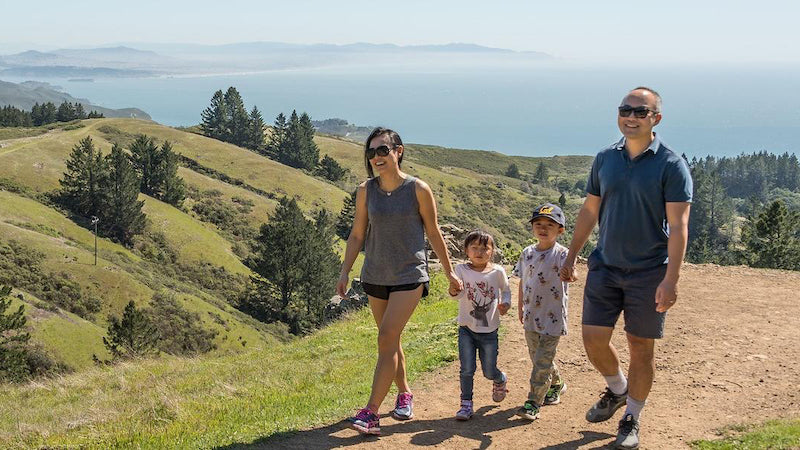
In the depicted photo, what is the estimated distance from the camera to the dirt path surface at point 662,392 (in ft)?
22.4

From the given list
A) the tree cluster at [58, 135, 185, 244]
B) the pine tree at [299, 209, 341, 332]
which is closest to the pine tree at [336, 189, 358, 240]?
the pine tree at [299, 209, 341, 332]

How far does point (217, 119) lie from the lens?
475ft

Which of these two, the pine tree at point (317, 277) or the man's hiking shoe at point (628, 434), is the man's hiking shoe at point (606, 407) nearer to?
the man's hiking shoe at point (628, 434)

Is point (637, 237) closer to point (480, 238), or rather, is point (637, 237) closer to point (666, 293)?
point (666, 293)

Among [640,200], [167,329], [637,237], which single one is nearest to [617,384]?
[637,237]

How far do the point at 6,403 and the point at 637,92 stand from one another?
41.6ft

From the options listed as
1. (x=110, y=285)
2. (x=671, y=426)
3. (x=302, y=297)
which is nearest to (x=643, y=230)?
(x=671, y=426)

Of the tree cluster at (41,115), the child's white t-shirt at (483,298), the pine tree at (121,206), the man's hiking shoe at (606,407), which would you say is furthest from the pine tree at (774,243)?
the tree cluster at (41,115)

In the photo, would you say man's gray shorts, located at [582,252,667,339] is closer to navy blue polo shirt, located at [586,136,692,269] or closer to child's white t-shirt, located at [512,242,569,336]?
navy blue polo shirt, located at [586,136,692,269]

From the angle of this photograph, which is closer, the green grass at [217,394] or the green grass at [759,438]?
the green grass at [759,438]

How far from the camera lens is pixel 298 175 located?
379ft

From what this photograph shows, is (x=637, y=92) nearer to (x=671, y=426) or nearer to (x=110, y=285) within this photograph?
(x=671, y=426)

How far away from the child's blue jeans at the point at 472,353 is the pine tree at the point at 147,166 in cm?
8651

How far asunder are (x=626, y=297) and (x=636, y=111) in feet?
5.43
